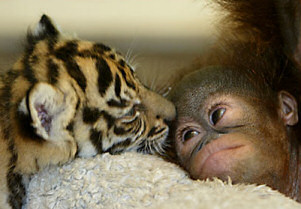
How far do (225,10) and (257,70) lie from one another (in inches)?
14.7

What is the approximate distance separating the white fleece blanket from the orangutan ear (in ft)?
1.36

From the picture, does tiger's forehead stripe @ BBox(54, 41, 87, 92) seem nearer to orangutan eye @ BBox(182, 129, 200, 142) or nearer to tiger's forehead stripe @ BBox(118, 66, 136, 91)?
tiger's forehead stripe @ BBox(118, 66, 136, 91)

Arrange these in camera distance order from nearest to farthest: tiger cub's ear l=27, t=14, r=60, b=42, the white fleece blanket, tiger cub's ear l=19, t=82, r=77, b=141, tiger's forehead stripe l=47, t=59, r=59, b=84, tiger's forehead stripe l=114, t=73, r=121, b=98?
1. the white fleece blanket
2. tiger cub's ear l=19, t=82, r=77, b=141
3. tiger's forehead stripe l=47, t=59, r=59, b=84
4. tiger's forehead stripe l=114, t=73, r=121, b=98
5. tiger cub's ear l=27, t=14, r=60, b=42

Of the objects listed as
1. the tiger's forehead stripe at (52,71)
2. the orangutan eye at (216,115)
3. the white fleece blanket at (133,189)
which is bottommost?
the white fleece blanket at (133,189)

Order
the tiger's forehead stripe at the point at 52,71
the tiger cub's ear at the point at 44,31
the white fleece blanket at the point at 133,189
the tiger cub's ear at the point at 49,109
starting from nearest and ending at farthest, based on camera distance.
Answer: the white fleece blanket at the point at 133,189 → the tiger cub's ear at the point at 49,109 → the tiger's forehead stripe at the point at 52,71 → the tiger cub's ear at the point at 44,31

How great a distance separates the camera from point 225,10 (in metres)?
2.10

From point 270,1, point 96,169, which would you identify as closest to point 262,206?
point 96,169

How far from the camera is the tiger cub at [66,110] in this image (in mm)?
1545

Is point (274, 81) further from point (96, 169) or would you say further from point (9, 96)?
point (9, 96)

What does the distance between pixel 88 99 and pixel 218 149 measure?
47 centimetres

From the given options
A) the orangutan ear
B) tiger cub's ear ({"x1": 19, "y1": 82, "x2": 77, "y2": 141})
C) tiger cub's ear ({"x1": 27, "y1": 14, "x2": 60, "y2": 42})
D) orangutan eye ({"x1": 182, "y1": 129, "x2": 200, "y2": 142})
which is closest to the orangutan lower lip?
orangutan eye ({"x1": 182, "y1": 129, "x2": 200, "y2": 142})

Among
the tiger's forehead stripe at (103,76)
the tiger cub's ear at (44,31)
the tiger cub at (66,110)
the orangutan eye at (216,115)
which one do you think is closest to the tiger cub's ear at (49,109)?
the tiger cub at (66,110)

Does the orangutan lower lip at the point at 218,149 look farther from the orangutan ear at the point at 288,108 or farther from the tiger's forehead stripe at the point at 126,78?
the tiger's forehead stripe at the point at 126,78

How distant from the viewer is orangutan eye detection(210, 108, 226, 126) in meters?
1.75
